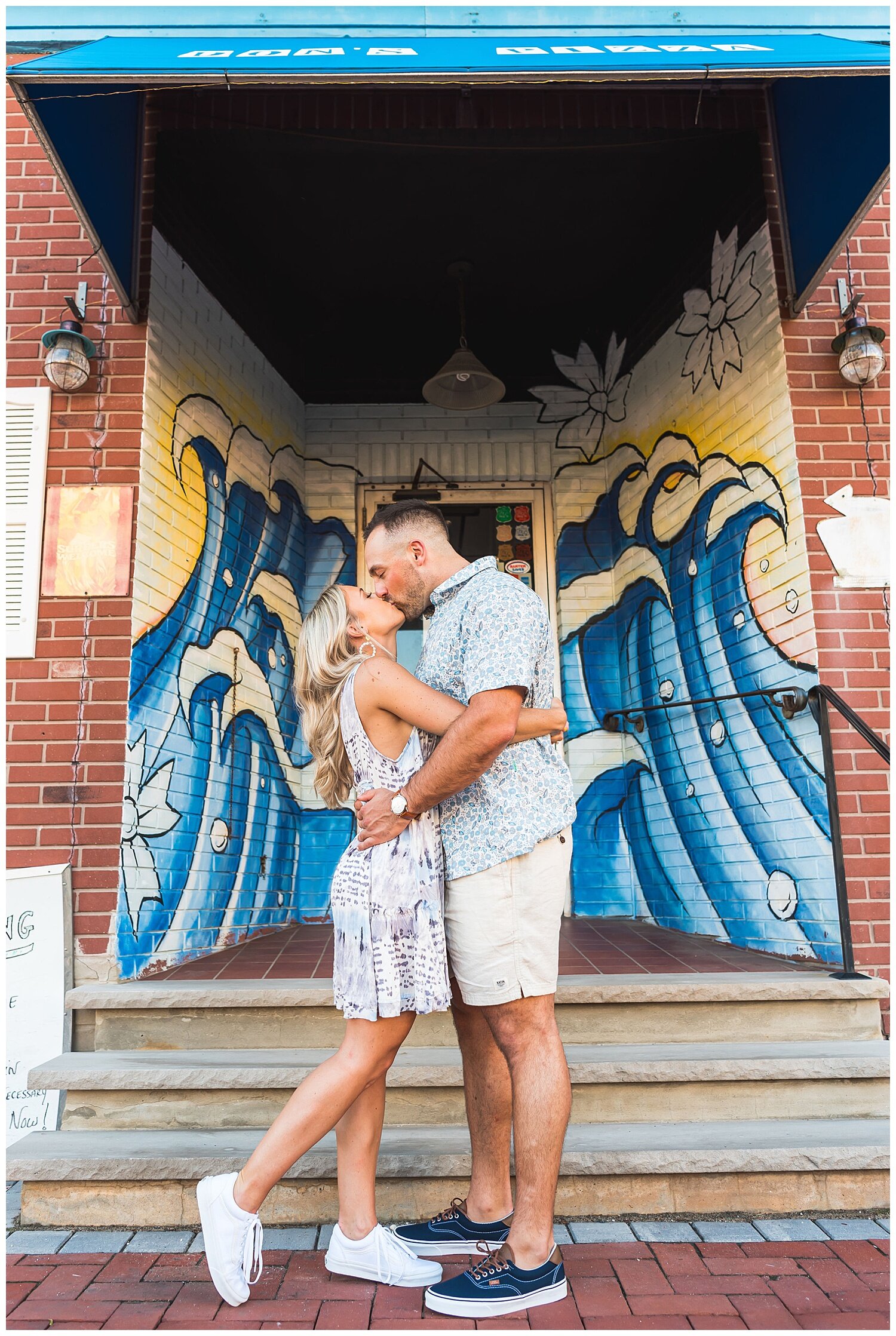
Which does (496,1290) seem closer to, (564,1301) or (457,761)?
(564,1301)

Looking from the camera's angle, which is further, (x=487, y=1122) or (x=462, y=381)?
(x=462, y=381)

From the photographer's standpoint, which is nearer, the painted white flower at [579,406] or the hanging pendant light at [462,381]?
the hanging pendant light at [462,381]

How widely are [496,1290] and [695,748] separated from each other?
2.83 meters

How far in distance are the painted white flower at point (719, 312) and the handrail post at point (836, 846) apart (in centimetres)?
178

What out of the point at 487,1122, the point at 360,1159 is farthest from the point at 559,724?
the point at 360,1159

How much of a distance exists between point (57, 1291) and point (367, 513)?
4148mm

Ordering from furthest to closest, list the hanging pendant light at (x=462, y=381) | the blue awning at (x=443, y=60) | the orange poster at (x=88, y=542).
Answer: the hanging pendant light at (x=462, y=381)
the orange poster at (x=88, y=542)
the blue awning at (x=443, y=60)

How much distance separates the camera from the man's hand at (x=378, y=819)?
210cm

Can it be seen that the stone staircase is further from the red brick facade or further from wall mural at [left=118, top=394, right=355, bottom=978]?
wall mural at [left=118, top=394, right=355, bottom=978]

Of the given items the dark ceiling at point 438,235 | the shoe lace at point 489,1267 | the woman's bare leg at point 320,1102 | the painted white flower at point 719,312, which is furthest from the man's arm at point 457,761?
the dark ceiling at point 438,235

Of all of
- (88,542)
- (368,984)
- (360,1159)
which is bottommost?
(360,1159)

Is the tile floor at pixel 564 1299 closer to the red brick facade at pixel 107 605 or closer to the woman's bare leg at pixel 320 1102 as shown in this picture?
the woman's bare leg at pixel 320 1102

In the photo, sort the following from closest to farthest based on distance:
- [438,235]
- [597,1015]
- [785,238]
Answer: [597,1015]
[785,238]
[438,235]

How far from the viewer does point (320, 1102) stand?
2.02 m
